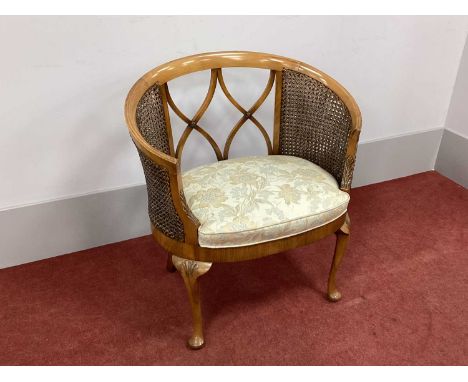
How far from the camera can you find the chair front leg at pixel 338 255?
150cm

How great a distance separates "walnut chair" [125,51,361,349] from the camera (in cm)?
126

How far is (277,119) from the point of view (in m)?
1.60

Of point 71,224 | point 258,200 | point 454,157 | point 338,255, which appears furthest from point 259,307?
point 454,157

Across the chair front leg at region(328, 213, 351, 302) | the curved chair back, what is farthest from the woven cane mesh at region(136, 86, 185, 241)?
the chair front leg at region(328, 213, 351, 302)

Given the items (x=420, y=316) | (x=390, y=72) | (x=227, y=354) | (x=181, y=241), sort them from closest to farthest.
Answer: (x=181, y=241)
(x=227, y=354)
(x=420, y=316)
(x=390, y=72)

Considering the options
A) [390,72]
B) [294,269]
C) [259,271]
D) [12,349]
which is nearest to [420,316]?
[294,269]

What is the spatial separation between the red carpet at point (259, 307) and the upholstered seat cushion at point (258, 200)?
0.37 metres

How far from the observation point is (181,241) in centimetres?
130

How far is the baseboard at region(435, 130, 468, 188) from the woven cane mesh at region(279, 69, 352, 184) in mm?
1102

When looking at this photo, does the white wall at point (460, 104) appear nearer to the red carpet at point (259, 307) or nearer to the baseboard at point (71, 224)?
the red carpet at point (259, 307)

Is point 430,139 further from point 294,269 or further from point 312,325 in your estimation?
point 312,325

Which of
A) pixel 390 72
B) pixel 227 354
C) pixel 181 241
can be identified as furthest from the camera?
pixel 390 72

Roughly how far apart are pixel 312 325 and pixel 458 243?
0.79 metres

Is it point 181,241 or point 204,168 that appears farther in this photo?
point 204,168
